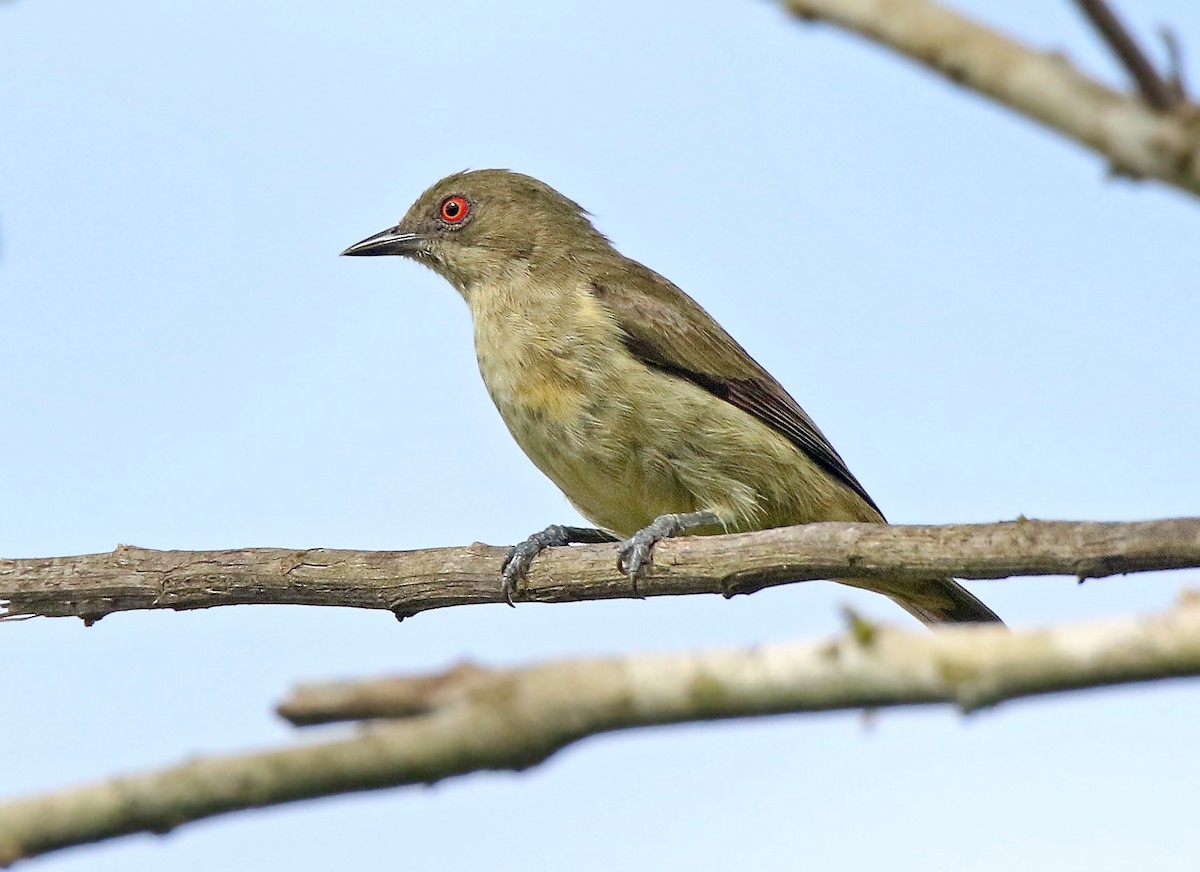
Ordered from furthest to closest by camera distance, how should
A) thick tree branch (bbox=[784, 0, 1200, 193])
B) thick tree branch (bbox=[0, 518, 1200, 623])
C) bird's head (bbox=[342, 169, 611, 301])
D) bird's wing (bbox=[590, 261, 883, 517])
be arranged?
bird's head (bbox=[342, 169, 611, 301]), bird's wing (bbox=[590, 261, 883, 517]), thick tree branch (bbox=[0, 518, 1200, 623]), thick tree branch (bbox=[784, 0, 1200, 193])

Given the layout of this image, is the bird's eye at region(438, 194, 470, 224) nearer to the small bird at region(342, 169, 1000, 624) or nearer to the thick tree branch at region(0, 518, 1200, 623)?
the small bird at region(342, 169, 1000, 624)

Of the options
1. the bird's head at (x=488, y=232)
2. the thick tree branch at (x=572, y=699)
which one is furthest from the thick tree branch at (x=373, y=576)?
the thick tree branch at (x=572, y=699)

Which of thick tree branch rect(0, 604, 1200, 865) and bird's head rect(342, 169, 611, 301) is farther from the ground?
bird's head rect(342, 169, 611, 301)

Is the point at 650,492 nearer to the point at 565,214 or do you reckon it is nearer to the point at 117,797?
the point at 565,214

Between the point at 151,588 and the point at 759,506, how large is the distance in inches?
133

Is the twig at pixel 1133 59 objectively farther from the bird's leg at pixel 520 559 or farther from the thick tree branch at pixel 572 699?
the bird's leg at pixel 520 559

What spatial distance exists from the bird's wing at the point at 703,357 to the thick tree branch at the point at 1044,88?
578 cm

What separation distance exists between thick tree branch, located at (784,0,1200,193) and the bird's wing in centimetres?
578

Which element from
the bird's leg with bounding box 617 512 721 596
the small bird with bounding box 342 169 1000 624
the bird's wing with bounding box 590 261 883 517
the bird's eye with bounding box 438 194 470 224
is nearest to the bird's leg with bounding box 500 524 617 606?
the small bird with bounding box 342 169 1000 624

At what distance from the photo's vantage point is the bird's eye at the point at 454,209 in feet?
31.8

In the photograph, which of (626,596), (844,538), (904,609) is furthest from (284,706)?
(904,609)

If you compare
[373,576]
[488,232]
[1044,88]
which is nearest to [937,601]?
[373,576]

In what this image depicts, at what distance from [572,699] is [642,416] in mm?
5448

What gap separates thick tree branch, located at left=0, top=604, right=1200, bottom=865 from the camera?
239cm
